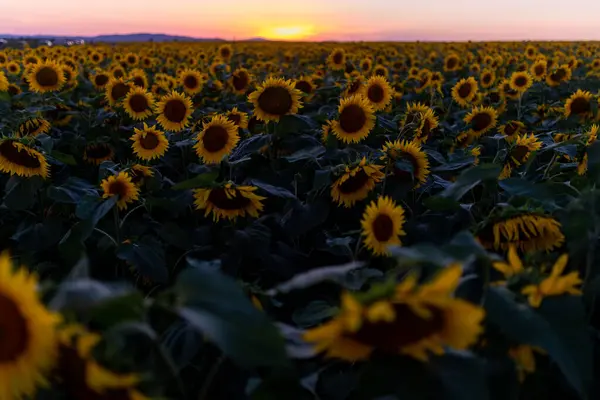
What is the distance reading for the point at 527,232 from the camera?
1.78 m

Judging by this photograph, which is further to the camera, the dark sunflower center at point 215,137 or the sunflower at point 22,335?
the dark sunflower center at point 215,137

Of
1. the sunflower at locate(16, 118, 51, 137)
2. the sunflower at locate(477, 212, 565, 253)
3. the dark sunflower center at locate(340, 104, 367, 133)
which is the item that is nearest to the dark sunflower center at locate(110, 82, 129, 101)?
the sunflower at locate(16, 118, 51, 137)

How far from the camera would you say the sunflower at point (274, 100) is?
11.5ft

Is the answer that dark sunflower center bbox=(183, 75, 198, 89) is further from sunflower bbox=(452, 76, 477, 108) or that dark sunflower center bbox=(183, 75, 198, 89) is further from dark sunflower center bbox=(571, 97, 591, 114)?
dark sunflower center bbox=(571, 97, 591, 114)

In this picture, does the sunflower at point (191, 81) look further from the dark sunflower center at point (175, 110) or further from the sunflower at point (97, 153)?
the dark sunflower center at point (175, 110)

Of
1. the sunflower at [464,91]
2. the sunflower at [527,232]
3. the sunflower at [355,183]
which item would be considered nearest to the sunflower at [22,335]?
the sunflower at [527,232]

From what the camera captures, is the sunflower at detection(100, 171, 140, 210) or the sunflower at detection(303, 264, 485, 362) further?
the sunflower at detection(100, 171, 140, 210)

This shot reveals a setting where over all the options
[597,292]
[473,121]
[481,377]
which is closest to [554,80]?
[473,121]

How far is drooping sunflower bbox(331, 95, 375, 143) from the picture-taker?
11.3 feet

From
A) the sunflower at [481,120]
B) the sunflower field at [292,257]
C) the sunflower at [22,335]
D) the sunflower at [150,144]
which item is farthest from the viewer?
the sunflower at [481,120]

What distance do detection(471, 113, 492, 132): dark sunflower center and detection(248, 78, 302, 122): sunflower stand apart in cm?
168

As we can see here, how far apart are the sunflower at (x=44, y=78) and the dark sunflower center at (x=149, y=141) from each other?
2254 millimetres

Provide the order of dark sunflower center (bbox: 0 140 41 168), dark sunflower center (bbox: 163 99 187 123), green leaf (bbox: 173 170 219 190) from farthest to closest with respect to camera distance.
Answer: dark sunflower center (bbox: 163 99 187 123) < dark sunflower center (bbox: 0 140 41 168) < green leaf (bbox: 173 170 219 190)

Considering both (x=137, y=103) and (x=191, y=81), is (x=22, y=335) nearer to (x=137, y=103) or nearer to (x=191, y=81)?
(x=137, y=103)
